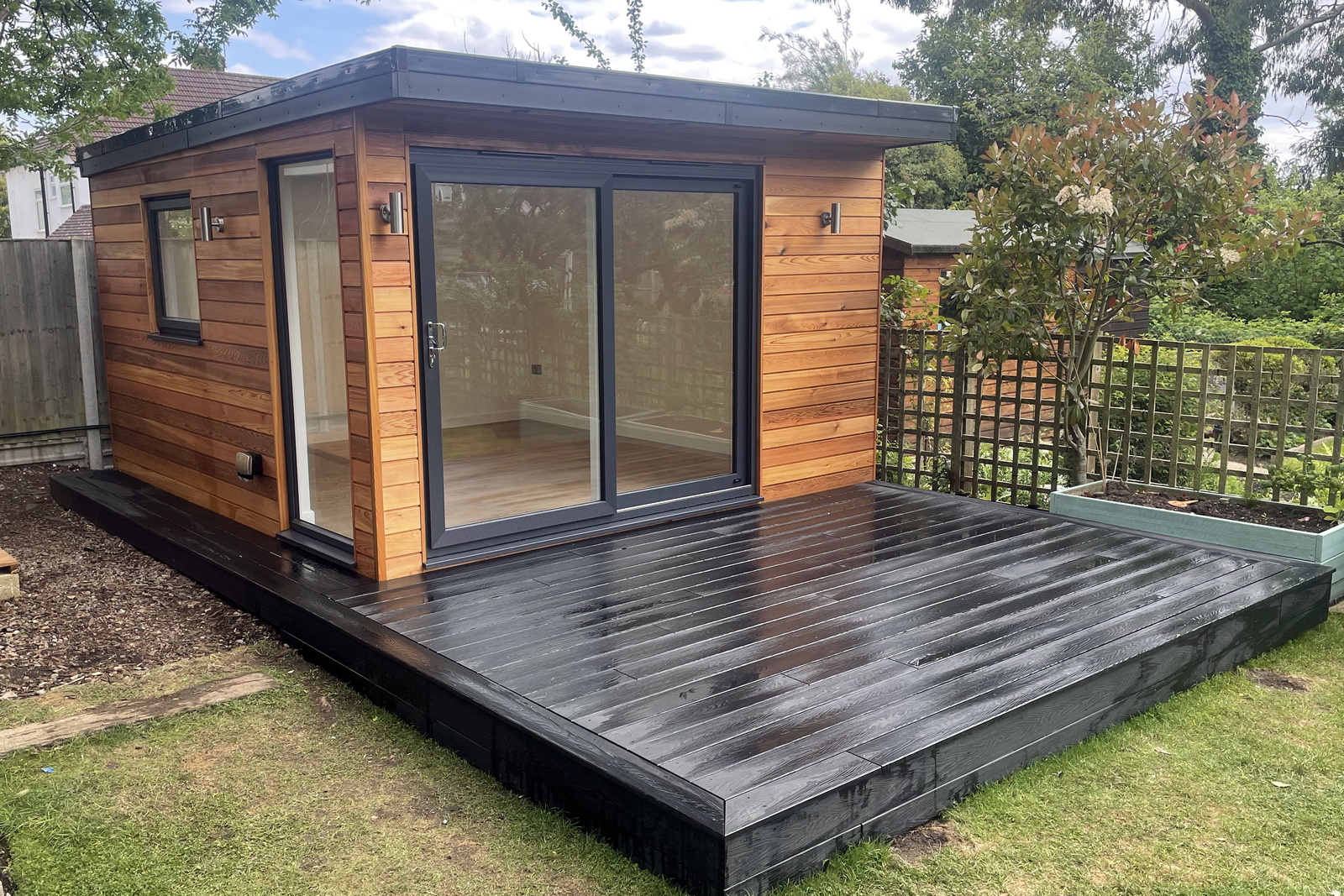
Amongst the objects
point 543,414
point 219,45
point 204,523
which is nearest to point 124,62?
point 219,45

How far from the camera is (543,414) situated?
5.41m

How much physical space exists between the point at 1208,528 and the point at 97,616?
5.25 m

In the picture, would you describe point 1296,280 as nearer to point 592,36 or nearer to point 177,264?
point 592,36

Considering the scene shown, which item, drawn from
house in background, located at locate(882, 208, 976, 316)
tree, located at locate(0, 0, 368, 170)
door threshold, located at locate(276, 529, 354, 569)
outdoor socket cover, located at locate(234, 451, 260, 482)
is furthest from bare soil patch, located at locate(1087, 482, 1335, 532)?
tree, located at locate(0, 0, 368, 170)

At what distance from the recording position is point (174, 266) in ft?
20.2

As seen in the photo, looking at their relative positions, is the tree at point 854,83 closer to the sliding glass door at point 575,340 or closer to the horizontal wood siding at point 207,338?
the sliding glass door at point 575,340

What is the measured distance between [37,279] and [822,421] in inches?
226

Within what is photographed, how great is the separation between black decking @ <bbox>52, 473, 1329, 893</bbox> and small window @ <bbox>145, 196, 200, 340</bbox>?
3.89 feet

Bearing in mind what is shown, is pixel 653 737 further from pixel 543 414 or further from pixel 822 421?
pixel 822 421

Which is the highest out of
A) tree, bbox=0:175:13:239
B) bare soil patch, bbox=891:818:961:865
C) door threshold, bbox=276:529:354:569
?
tree, bbox=0:175:13:239

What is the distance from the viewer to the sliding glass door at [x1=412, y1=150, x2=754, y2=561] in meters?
4.76

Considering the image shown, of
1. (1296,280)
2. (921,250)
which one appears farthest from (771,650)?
(1296,280)

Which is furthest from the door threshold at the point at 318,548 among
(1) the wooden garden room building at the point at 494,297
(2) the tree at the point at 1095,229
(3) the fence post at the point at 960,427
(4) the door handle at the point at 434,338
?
(3) the fence post at the point at 960,427

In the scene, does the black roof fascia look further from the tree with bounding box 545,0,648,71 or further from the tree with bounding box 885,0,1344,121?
the tree with bounding box 885,0,1344,121
